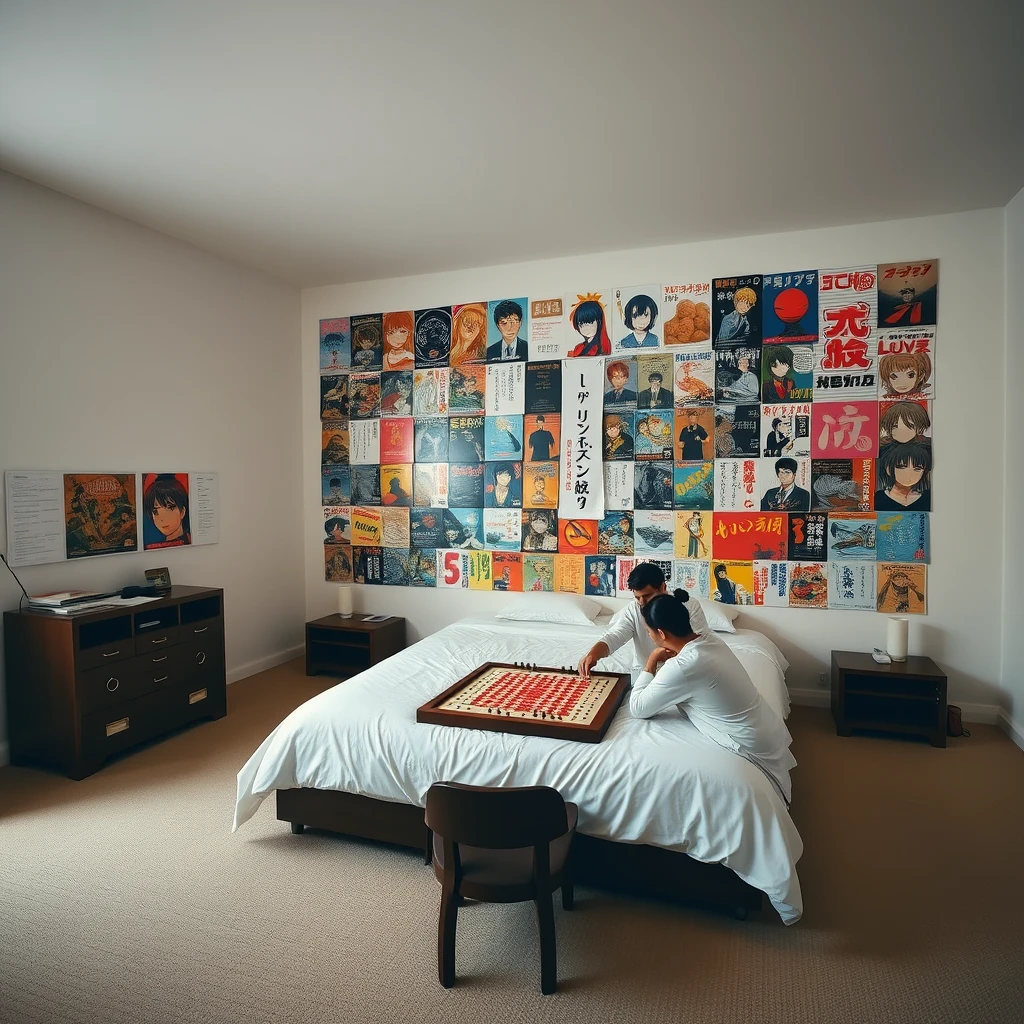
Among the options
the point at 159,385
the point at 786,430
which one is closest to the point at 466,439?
the point at 159,385

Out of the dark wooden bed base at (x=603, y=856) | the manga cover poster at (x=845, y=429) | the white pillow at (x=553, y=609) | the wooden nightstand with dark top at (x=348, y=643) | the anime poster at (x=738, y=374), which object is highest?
the anime poster at (x=738, y=374)

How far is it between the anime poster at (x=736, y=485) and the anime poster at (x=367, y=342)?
2.67 metres

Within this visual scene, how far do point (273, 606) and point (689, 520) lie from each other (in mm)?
3170

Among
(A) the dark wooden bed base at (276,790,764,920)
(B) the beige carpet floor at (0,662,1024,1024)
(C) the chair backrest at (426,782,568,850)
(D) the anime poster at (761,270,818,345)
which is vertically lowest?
(B) the beige carpet floor at (0,662,1024,1024)

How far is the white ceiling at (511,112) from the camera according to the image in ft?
7.43

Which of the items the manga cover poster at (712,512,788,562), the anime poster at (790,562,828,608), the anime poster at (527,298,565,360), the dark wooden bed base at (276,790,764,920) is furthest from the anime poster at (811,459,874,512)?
the dark wooden bed base at (276,790,764,920)

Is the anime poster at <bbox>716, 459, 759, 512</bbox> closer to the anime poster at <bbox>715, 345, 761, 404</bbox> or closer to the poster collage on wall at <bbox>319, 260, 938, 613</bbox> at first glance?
the poster collage on wall at <bbox>319, 260, 938, 613</bbox>

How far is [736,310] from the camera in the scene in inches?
171

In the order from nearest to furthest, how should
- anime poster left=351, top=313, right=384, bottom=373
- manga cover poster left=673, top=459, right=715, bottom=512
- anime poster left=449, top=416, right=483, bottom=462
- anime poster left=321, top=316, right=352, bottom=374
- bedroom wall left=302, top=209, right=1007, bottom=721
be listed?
1. bedroom wall left=302, top=209, right=1007, bottom=721
2. manga cover poster left=673, top=459, right=715, bottom=512
3. anime poster left=449, top=416, right=483, bottom=462
4. anime poster left=351, top=313, right=384, bottom=373
5. anime poster left=321, top=316, right=352, bottom=374

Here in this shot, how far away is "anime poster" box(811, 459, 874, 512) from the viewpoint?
4.14 meters

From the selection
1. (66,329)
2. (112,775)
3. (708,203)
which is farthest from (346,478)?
(708,203)

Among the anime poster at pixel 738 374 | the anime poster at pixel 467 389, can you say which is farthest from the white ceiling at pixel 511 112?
the anime poster at pixel 467 389

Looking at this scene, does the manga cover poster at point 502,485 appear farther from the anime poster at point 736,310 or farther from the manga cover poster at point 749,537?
the anime poster at point 736,310

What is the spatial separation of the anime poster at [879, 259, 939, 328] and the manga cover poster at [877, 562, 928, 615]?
1452 mm
